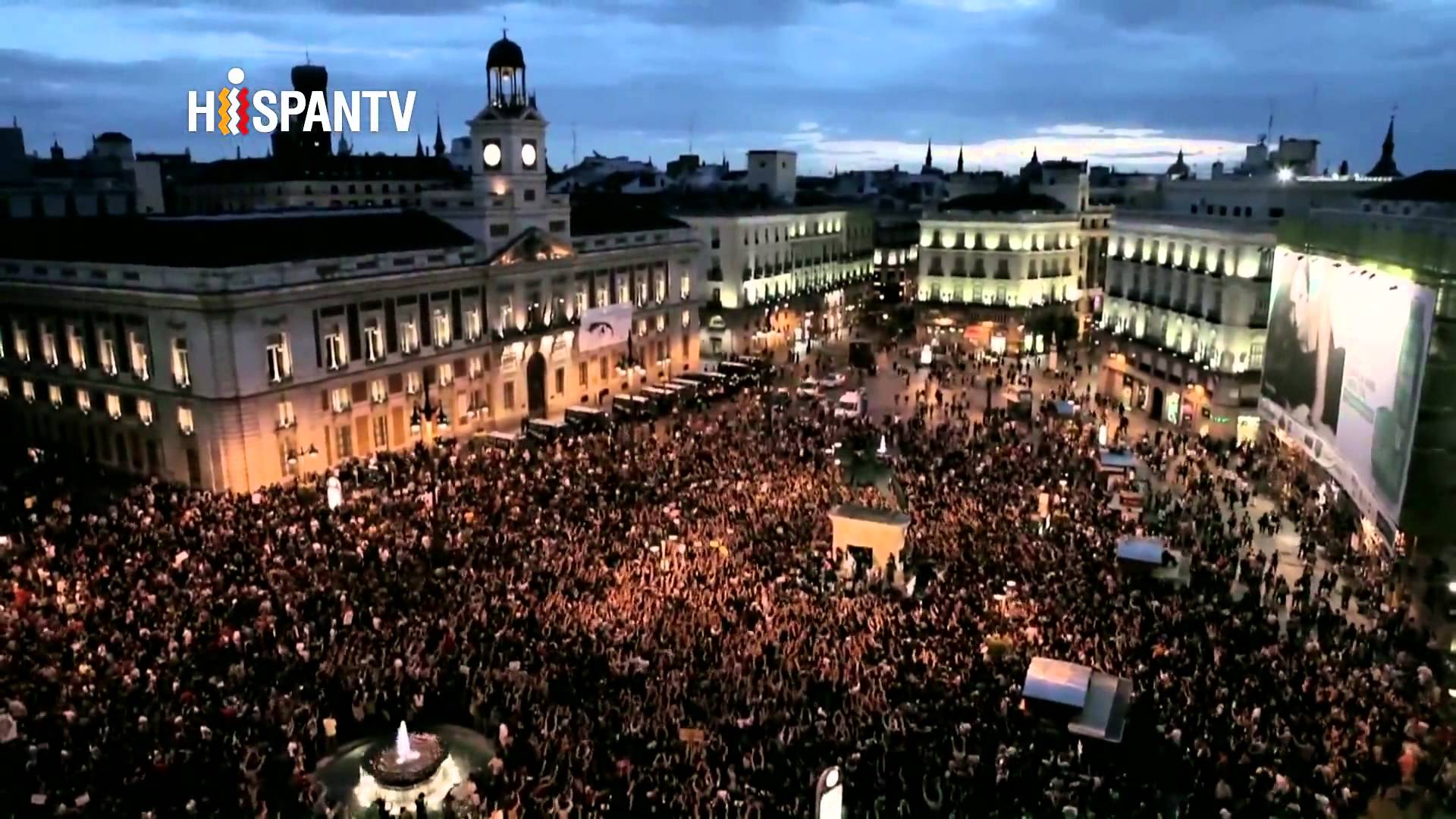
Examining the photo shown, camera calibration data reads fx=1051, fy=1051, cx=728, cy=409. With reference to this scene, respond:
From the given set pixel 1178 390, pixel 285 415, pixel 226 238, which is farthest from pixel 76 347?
pixel 1178 390

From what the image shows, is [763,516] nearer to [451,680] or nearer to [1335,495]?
[451,680]

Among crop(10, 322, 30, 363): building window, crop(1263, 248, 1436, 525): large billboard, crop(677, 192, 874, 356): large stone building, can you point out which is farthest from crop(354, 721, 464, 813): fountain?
crop(677, 192, 874, 356): large stone building

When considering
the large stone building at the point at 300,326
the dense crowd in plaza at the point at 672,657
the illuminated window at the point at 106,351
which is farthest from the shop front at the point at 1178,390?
the illuminated window at the point at 106,351

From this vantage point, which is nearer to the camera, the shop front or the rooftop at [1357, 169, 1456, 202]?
the rooftop at [1357, 169, 1456, 202]

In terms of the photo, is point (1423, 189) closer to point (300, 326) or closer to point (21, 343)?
point (300, 326)

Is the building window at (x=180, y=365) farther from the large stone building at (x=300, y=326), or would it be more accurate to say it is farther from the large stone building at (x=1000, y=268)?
the large stone building at (x=1000, y=268)

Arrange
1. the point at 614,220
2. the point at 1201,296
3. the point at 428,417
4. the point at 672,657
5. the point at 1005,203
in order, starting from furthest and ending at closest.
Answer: the point at 1005,203 → the point at 614,220 → the point at 1201,296 → the point at 428,417 → the point at 672,657

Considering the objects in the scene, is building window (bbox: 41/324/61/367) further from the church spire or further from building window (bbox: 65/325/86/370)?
the church spire
